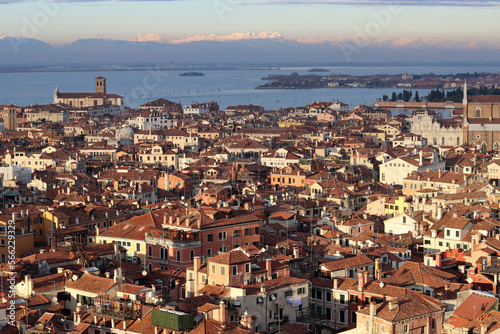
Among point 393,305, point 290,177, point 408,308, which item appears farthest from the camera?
point 290,177

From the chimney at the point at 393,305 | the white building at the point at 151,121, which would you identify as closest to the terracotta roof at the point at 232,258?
the chimney at the point at 393,305

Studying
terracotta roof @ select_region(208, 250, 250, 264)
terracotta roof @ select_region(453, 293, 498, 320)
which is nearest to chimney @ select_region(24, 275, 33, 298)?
terracotta roof @ select_region(208, 250, 250, 264)

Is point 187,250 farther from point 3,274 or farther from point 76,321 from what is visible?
point 76,321

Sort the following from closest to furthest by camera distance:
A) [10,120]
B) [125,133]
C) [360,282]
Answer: [360,282]
[125,133]
[10,120]

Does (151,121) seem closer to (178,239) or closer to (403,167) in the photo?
(403,167)

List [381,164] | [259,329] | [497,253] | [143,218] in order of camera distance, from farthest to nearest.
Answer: [381,164] < [143,218] < [497,253] < [259,329]

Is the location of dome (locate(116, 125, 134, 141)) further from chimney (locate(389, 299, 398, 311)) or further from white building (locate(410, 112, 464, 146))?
chimney (locate(389, 299, 398, 311))

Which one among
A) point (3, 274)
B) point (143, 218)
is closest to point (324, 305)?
point (3, 274)

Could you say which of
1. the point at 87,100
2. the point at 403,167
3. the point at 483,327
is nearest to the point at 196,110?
the point at 87,100

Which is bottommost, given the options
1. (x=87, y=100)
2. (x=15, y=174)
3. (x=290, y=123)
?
(x=87, y=100)

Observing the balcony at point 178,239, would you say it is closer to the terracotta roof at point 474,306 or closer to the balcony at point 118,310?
the balcony at point 118,310

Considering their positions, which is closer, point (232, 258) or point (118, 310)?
point (118, 310)
